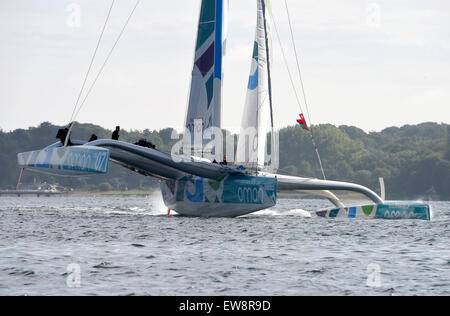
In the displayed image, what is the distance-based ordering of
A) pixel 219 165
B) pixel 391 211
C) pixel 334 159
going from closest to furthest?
pixel 219 165 → pixel 391 211 → pixel 334 159

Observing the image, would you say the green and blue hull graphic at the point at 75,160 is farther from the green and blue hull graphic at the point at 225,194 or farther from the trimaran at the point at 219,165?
the green and blue hull graphic at the point at 225,194

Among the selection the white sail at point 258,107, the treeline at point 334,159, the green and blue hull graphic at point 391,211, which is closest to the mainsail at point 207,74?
the white sail at point 258,107

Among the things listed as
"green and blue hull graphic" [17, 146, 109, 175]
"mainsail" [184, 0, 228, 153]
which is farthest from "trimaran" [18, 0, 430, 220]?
"green and blue hull graphic" [17, 146, 109, 175]

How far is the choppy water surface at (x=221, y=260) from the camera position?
31.3 ft

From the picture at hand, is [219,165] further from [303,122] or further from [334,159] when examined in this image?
[334,159]

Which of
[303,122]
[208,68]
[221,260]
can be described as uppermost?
[208,68]

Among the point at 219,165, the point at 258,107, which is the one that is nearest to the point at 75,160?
the point at 219,165

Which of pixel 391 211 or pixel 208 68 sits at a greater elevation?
pixel 208 68

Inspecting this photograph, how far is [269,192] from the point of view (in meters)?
21.5

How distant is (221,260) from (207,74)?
1132 cm

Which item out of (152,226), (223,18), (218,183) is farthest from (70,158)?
(223,18)

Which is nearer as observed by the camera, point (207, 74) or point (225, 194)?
point (225, 194)

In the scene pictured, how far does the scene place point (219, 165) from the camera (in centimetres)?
2164
